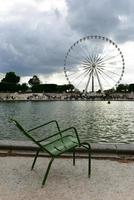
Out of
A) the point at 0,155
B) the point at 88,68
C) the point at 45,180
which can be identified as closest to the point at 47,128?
the point at 0,155

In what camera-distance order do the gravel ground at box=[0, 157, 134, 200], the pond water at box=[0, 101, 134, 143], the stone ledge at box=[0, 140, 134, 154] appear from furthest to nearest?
the pond water at box=[0, 101, 134, 143] < the stone ledge at box=[0, 140, 134, 154] < the gravel ground at box=[0, 157, 134, 200]

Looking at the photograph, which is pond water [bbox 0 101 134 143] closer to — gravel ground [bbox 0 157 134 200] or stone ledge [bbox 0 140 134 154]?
stone ledge [bbox 0 140 134 154]

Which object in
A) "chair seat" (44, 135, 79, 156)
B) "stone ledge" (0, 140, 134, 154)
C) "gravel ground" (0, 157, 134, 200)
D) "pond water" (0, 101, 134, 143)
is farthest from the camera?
"pond water" (0, 101, 134, 143)

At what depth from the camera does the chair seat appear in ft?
22.8

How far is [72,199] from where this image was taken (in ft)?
19.2

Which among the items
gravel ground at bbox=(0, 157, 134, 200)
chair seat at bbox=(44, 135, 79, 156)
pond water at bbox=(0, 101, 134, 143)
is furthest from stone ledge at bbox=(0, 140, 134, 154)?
pond water at bbox=(0, 101, 134, 143)

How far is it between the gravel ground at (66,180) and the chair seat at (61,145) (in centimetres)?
49

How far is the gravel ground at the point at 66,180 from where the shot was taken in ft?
19.8

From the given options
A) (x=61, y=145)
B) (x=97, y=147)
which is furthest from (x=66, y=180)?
(x=97, y=147)

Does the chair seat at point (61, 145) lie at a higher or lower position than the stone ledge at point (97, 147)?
higher

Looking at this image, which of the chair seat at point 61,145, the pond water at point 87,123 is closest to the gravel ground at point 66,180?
the chair seat at point 61,145

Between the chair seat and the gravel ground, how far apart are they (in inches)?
19.4

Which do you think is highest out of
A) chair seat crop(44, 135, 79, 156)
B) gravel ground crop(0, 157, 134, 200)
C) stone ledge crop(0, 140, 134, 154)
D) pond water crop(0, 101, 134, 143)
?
chair seat crop(44, 135, 79, 156)

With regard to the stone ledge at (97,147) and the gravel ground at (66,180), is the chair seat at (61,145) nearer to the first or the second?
the gravel ground at (66,180)
